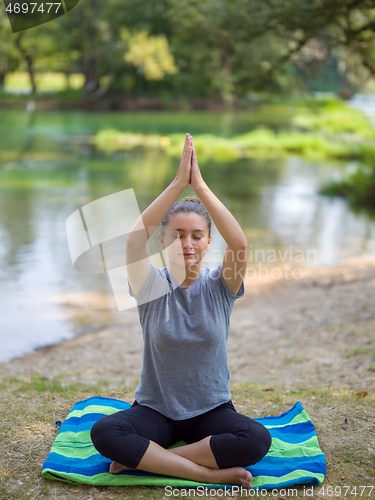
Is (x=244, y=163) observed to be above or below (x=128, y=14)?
below

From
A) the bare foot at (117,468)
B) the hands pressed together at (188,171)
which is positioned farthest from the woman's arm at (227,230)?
the bare foot at (117,468)

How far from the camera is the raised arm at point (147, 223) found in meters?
2.30

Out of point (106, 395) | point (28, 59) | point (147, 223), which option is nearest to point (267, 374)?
point (106, 395)

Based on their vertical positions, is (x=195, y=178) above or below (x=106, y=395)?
above

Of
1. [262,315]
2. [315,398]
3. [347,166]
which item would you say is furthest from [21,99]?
[315,398]

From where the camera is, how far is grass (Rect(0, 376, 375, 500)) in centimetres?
226

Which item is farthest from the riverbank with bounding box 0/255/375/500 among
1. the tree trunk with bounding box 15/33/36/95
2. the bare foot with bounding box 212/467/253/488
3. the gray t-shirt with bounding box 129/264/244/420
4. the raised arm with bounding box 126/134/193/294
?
the tree trunk with bounding box 15/33/36/95

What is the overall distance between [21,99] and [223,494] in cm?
3646

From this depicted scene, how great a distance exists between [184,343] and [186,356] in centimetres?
7

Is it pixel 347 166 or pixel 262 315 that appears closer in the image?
pixel 262 315

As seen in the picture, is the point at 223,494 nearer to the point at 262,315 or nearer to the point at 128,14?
the point at 262,315

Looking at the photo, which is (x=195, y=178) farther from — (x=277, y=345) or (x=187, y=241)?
(x=277, y=345)

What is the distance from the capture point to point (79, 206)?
1166 cm

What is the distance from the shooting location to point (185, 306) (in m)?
2.42
